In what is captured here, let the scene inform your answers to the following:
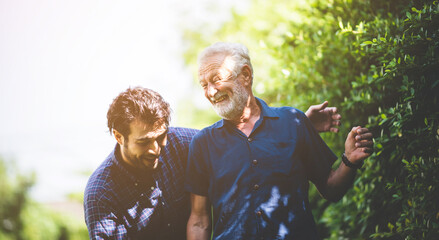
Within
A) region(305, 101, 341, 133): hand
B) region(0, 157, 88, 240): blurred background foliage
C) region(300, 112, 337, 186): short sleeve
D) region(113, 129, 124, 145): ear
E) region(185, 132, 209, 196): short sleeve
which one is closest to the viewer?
region(300, 112, 337, 186): short sleeve

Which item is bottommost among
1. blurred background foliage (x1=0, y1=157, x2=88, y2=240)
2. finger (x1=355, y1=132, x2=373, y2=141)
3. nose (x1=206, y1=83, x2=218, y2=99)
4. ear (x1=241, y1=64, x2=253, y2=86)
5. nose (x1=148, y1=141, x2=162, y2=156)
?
blurred background foliage (x1=0, y1=157, x2=88, y2=240)

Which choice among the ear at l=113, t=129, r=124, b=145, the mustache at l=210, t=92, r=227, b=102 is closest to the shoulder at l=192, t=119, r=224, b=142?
the mustache at l=210, t=92, r=227, b=102

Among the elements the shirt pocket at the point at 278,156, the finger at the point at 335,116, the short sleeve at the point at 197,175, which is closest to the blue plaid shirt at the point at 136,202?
the short sleeve at the point at 197,175

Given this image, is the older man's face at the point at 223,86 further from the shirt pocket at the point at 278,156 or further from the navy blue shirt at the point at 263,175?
the shirt pocket at the point at 278,156

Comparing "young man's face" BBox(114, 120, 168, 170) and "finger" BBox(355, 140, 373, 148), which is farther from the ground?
"young man's face" BBox(114, 120, 168, 170)

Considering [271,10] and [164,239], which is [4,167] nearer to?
[271,10]

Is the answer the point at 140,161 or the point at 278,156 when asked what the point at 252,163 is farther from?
the point at 140,161

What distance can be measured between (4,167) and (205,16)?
37.7 ft

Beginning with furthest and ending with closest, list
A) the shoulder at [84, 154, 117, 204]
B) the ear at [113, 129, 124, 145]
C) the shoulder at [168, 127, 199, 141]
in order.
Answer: the shoulder at [168, 127, 199, 141] → the ear at [113, 129, 124, 145] → the shoulder at [84, 154, 117, 204]

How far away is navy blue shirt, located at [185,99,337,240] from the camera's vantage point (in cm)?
221

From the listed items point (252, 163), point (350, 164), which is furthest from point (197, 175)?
point (350, 164)

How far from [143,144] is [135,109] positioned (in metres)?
0.31

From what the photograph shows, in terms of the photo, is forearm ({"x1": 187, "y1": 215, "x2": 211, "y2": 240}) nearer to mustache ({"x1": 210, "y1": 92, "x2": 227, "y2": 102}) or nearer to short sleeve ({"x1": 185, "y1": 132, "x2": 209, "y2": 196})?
short sleeve ({"x1": 185, "y1": 132, "x2": 209, "y2": 196})

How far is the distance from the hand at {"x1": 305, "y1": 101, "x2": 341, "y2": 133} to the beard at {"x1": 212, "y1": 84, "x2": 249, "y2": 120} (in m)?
0.60
